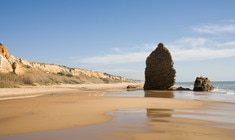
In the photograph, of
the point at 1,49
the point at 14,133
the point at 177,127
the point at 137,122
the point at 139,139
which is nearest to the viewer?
the point at 139,139

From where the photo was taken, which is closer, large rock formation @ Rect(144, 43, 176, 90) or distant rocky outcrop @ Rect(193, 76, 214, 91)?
distant rocky outcrop @ Rect(193, 76, 214, 91)

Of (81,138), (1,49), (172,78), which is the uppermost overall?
(1,49)

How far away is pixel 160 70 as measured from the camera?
34.4 meters

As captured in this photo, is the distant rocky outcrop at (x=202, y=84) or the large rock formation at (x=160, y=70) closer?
the distant rocky outcrop at (x=202, y=84)

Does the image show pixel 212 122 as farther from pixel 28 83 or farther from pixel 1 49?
pixel 1 49

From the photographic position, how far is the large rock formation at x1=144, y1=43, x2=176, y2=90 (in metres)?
34.1

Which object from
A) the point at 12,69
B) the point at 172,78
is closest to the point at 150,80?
the point at 172,78

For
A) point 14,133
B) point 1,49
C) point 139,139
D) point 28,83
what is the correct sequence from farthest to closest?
point 1,49
point 28,83
point 14,133
point 139,139

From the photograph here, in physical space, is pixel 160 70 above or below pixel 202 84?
above

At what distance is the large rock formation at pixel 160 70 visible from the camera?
34.1m

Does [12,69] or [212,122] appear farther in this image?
[12,69]

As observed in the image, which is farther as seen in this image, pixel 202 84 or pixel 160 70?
pixel 160 70

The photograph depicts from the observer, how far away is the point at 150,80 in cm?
3503

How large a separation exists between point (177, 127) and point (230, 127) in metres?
1.56
